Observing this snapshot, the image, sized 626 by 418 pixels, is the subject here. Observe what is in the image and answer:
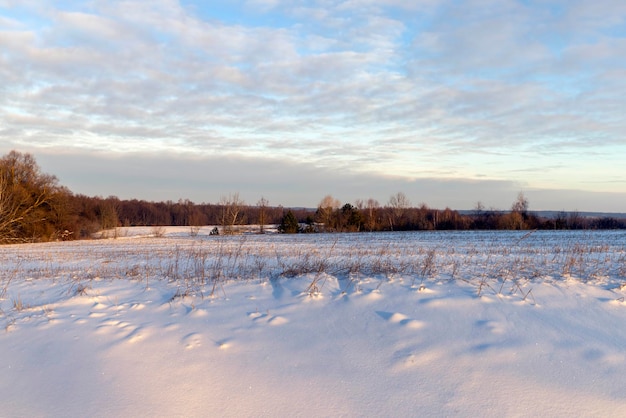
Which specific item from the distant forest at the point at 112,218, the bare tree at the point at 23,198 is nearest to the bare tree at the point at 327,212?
the distant forest at the point at 112,218

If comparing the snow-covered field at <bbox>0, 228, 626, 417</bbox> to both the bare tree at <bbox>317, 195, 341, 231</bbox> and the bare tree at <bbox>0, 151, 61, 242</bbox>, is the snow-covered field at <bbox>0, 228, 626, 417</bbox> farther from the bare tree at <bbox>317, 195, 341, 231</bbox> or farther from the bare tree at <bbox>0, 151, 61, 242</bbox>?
the bare tree at <bbox>317, 195, 341, 231</bbox>

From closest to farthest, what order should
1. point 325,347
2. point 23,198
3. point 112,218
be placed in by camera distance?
1. point 325,347
2. point 23,198
3. point 112,218

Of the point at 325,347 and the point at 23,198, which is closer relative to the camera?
the point at 325,347

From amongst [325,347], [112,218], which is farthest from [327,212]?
[325,347]

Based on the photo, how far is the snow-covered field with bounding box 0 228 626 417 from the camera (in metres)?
4.10

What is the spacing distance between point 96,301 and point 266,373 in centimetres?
359

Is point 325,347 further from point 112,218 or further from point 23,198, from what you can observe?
point 112,218

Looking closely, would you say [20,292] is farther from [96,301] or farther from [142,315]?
[142,315]

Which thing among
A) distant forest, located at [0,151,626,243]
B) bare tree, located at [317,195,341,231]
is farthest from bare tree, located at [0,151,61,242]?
bare tree, located at [317,195,341,231]

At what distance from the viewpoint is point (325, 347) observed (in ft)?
16.8

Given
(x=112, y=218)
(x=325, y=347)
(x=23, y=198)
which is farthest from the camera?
(x=112, y=218)

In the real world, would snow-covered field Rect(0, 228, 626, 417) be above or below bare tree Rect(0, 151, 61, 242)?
below

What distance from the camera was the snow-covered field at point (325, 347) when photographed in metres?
4.10

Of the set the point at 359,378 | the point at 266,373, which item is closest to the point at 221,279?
the point at 266,373
